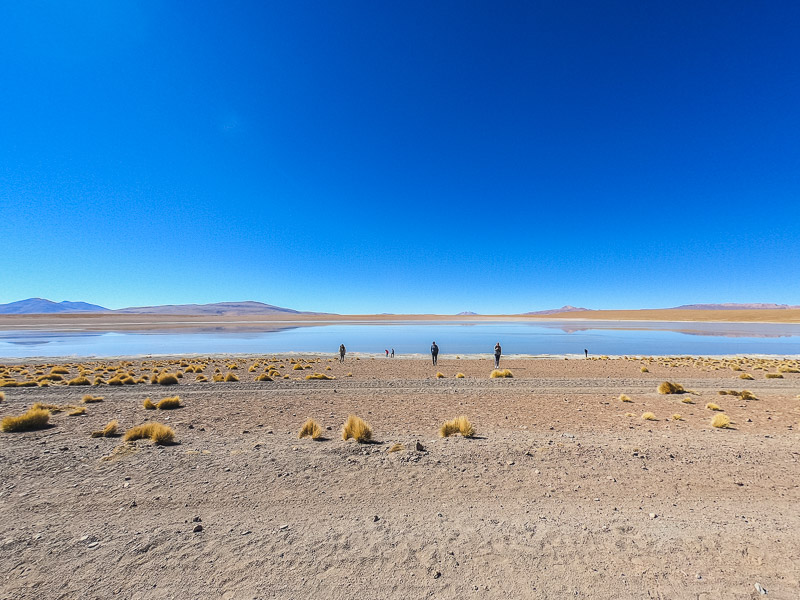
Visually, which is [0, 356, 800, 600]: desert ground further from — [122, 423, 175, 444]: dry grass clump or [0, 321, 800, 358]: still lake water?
[0, 321, 800, 358]: still lake water

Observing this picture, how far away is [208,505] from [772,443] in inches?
401

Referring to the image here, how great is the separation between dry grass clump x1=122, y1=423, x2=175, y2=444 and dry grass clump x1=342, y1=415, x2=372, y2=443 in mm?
3456

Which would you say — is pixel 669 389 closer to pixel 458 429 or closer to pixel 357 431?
pixel 458 429

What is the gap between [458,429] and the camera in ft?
26.7

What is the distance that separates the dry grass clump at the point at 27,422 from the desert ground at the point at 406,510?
0.99ft

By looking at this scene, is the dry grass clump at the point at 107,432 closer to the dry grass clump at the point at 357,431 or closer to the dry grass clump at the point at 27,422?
the dry grass clump at the point at 27,422

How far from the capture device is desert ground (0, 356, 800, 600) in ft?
11.1

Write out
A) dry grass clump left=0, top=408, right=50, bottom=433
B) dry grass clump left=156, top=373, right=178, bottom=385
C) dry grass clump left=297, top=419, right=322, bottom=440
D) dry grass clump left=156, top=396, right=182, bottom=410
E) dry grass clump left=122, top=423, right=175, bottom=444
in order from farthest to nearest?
dry grass clump left=156, top=373, right=178, bottom=385, dry grass clump left=156, top=396, right=182, bottom=410, dry grass clump left=0, top=408, right=50, bottom=433, dry grass clump left=297, top=419, right=322, bottom=440, dry grass clump left=122, top=423, right=175, bottom=444

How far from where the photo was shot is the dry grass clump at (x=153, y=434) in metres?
7.25

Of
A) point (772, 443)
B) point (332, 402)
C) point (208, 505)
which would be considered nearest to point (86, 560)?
point (208, 505)

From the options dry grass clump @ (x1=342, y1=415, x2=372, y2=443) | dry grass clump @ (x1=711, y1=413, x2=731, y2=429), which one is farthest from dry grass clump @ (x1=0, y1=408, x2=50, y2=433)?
dry grass clump @ (x1=711, y1=413, x2=731, y2=429)

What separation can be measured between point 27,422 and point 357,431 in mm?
7588

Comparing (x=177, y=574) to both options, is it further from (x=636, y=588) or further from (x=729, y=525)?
(x=729, y=525)

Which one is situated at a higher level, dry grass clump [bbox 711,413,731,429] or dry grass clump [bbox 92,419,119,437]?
dry grass clump [bbox 711,413,731,429]
